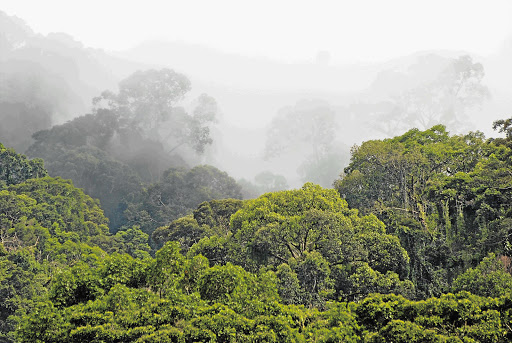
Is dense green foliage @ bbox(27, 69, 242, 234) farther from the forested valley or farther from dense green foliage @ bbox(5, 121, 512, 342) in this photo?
dense green foliage @ bbox(5, 121, 512, 342)

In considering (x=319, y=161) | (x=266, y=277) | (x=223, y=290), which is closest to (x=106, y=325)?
(x=223, y=290)

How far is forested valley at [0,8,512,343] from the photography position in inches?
465

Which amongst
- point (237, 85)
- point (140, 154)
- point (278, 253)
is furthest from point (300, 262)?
point (237, 85)

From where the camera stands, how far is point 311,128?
80562 millimetres

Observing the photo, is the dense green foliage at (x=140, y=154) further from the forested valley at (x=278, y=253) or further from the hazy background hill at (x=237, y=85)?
the hazy background hill at (x=237, y=85)

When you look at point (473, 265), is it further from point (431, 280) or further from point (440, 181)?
point (440, 181)

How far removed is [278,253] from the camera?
765 inches

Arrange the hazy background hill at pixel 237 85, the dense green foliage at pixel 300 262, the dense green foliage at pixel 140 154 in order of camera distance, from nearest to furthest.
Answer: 1. the dense green foliage at pixel 300 262
2. the dense green foliage at pixel 140 154
3. the hazy background hill at pixel 237 85

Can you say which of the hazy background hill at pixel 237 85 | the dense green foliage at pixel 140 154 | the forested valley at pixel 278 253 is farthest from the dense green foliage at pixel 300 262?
the hazy background hill at pixel 237 85

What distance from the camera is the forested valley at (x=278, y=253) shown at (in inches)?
465

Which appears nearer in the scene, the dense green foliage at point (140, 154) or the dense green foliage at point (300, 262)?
the dense green foliage at point (300, 262)

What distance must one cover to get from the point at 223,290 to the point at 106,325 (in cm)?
377

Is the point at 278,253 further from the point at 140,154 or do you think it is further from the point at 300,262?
the point at 140,154

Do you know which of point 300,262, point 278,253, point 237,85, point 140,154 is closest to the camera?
point 300,262
